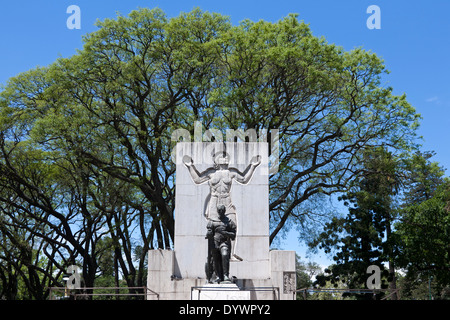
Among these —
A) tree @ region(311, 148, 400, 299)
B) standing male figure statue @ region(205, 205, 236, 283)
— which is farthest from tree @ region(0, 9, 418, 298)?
standing male figure statue @ region(205, 205, 236, 283)

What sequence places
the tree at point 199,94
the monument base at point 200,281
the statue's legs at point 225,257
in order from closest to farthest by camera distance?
1. the statue's legs at point 225,257
2. the monument base at point 200,281
3. the tree at point 199,94

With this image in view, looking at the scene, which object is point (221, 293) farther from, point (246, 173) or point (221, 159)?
point (221, 159)

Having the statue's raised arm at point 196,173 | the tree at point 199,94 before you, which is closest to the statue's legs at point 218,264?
the statue's raised arm at point 196,173

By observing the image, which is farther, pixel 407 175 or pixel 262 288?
pixel 407 175

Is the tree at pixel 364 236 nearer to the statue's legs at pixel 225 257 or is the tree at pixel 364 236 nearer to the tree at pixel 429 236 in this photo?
the tree at pixel 429 236

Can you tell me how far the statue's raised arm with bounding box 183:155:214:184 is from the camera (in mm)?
17219

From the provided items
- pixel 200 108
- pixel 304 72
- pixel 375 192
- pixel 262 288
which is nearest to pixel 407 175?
pixel 375 192

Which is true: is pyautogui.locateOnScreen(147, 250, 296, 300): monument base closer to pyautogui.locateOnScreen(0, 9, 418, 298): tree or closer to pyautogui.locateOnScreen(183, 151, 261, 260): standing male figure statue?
pyautogui.locateOnScreen(183, 151, 261, 260): standing male figure statue

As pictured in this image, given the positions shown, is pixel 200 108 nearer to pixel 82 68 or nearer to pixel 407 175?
pixel 82 68

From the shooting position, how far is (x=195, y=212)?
55.8 feet

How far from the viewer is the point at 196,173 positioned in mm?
17281

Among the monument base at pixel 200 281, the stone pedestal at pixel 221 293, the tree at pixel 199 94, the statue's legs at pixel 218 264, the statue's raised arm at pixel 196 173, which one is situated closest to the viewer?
the stone pedestal at pixel 221 293

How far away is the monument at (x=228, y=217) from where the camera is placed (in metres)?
16.1
